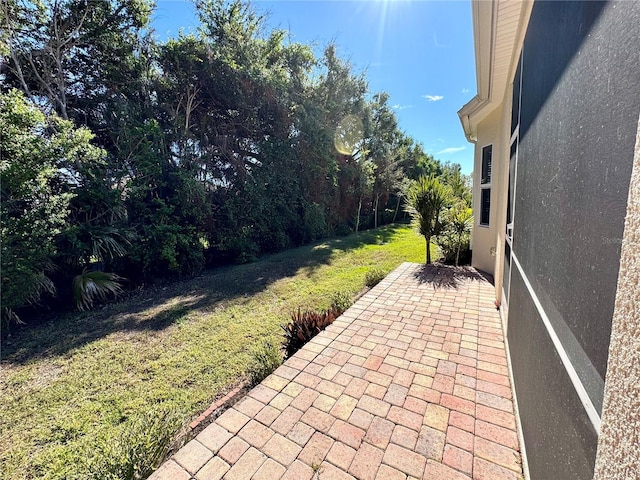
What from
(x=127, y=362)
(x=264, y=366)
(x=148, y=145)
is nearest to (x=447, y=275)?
(x=264, y=366)

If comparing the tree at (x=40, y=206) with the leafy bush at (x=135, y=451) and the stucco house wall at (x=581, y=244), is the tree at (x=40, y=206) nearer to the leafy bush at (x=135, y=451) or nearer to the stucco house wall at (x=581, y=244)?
the leafy bush at (x=135, y=451)

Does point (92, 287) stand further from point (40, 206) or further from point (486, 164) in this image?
point (486, 164)

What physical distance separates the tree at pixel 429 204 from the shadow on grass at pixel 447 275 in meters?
0.89

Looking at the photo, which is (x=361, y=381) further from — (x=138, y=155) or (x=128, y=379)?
(x=138, y=155)

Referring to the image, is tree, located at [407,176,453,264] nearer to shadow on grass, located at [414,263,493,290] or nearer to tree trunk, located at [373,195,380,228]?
shadow on grass, located at [414,263,493,290]

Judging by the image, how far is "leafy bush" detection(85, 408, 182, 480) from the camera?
1738 millimetres

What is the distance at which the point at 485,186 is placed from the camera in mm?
5742

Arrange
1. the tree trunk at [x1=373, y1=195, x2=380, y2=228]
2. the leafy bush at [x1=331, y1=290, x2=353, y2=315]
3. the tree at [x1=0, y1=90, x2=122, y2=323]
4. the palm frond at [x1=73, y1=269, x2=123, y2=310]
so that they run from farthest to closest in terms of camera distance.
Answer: the tree trunk at [x1=373, y1=195, x2=380, y2=228]
the palm frond at [x1=73, y1=269, x2=123, y2=310]
the leafy bush at [x1=331, y1=290, x2=353, y2=315]
the tree at [x1=0, y1=90, x2=122, y2=323]

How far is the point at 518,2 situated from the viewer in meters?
2.47

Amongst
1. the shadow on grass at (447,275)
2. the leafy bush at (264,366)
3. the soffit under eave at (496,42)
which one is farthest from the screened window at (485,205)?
the leafy bush at (264,366)

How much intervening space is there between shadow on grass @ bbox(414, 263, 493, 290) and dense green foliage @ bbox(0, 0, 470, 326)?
18.8 ft

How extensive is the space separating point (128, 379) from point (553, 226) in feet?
14.1

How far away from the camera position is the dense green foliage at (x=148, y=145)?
474 centimetres

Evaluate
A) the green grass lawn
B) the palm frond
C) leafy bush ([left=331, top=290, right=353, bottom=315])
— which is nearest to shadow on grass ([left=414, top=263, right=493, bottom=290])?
the green grass lawn
